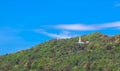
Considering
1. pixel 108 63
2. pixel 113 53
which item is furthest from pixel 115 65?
pixel 113 53

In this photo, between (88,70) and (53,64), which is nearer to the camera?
(88,70)

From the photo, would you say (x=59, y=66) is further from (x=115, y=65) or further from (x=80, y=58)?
(x=115, y=65)

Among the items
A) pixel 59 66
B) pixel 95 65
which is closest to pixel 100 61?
pixel 95 65

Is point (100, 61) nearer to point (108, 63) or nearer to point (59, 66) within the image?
point (108, 63)

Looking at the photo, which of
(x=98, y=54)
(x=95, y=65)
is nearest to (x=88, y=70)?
(x=95, y=65)

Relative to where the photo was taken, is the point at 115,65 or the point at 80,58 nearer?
the point at 115,65

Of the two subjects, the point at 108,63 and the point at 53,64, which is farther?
the point at 53,64

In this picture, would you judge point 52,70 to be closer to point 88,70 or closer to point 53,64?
point 53,64
